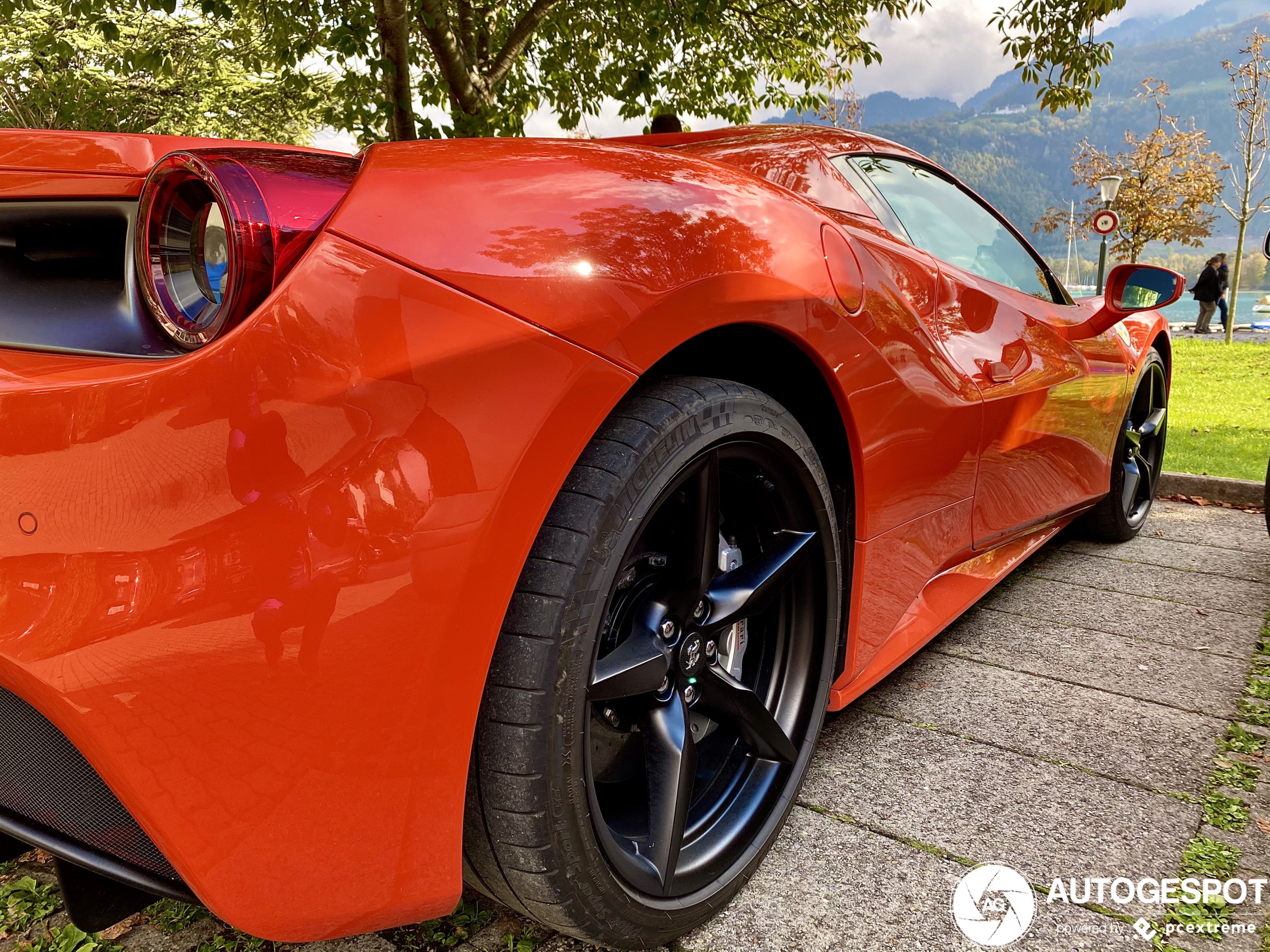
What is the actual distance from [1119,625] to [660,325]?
243 cm

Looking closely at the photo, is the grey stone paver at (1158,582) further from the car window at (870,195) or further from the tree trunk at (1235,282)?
the tree trunk at (1235,282)

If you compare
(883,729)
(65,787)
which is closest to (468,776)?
(65,787)

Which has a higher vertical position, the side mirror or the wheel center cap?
the side mirror

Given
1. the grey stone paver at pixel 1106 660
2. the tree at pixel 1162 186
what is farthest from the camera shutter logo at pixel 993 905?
the tree at pixel 1162 186

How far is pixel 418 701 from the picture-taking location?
1076mm

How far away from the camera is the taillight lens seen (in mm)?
1016

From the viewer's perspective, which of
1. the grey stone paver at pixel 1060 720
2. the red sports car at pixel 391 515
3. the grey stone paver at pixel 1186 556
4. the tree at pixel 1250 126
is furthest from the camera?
the tree at pixel 1250 126

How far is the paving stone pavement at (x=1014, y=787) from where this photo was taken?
154 cm

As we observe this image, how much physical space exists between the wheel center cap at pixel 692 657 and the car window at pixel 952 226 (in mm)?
1235

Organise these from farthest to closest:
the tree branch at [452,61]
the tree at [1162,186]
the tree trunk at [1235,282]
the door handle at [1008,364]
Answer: the tree at [1162,186] → the tree trunk at [1235,282] → the tree branch at [452,61] → the door handle at [1008,364]

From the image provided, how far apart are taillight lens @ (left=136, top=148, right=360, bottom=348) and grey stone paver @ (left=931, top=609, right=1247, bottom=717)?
7.75 ft

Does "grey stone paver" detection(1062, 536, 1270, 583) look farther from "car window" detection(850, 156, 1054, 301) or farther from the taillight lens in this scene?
the taillight lens

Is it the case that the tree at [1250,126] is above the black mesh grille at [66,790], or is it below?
above

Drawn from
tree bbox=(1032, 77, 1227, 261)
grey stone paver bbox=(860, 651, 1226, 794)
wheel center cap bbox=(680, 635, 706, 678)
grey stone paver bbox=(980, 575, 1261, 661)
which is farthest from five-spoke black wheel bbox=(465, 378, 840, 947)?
tree bbox=(1032, 77, 1227, 261)
